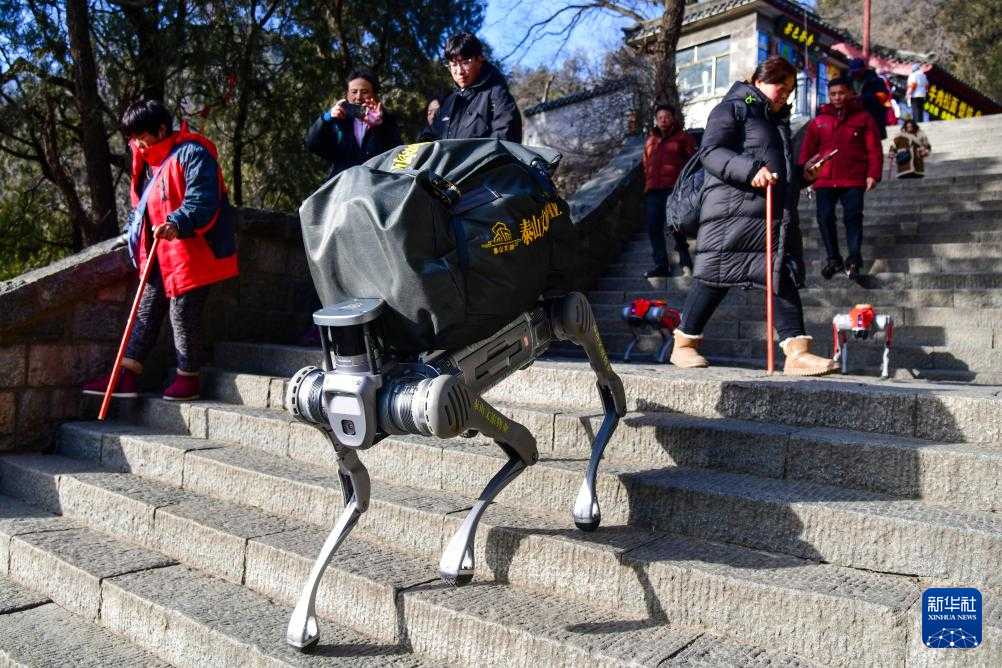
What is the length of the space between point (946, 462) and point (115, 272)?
182 inches

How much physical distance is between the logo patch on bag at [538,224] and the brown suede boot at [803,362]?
76.9 inches

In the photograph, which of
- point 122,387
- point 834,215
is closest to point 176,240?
point 122,387

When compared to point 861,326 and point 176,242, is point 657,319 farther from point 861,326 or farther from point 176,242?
point 176,242

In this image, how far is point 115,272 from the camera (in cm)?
518

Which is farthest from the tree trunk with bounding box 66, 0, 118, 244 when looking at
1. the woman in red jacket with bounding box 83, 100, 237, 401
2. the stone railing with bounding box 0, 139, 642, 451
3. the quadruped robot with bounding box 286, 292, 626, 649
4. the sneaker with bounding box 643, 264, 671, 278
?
the quadruped robot with bounding box 286, 292, 626, 649

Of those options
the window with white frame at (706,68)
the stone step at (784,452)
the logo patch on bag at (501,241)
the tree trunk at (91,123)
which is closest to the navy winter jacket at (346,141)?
the stone step at (784,452)

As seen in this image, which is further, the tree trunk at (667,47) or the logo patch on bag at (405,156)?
the tree trunk at (667,47)

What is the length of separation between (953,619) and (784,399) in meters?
1.37

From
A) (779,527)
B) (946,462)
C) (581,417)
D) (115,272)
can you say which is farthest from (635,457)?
(115,272)

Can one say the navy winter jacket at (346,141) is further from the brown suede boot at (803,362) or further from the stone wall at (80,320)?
the brown suede boot at (803,362)

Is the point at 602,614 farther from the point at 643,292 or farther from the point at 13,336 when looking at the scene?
the point at 643,292

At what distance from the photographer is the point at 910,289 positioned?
20.4 feet

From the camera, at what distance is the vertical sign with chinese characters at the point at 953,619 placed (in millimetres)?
1920

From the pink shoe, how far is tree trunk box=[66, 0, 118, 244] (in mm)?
7750
